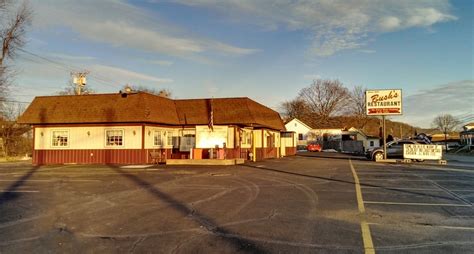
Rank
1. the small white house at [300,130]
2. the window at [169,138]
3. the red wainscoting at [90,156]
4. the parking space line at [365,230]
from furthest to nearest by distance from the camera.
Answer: the small white house at [300,130], the window at [169,138], the red wainscoting at [90,156], the parking space line at [365,230]

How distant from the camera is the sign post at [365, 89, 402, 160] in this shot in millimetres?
32656

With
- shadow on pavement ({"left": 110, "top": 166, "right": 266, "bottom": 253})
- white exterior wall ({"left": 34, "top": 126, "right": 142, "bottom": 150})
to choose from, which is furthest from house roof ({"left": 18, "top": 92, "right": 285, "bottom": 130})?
shadow on pavement ({"left": 110, "top": 166, "right": 266, "bottom": 253})

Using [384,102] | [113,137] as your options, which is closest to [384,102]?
[384,102]

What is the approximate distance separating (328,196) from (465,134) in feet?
269

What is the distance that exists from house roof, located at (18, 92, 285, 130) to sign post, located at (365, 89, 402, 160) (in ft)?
30.3

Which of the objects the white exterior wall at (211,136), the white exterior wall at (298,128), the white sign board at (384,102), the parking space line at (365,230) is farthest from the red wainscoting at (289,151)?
the parking space line at (365,230)

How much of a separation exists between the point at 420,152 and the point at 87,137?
25805mm

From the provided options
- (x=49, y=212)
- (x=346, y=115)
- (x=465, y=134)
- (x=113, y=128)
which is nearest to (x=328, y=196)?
(x=49, y=212)

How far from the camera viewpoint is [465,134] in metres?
81.2

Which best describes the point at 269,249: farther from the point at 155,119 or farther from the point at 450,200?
the point at 155,119

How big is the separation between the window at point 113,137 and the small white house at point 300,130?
5281cm

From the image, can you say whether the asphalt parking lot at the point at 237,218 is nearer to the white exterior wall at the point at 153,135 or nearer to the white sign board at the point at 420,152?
the white exterior wall at the point at 153,135

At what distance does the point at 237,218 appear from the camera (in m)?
8.88

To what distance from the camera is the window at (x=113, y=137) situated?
96.8 feet
